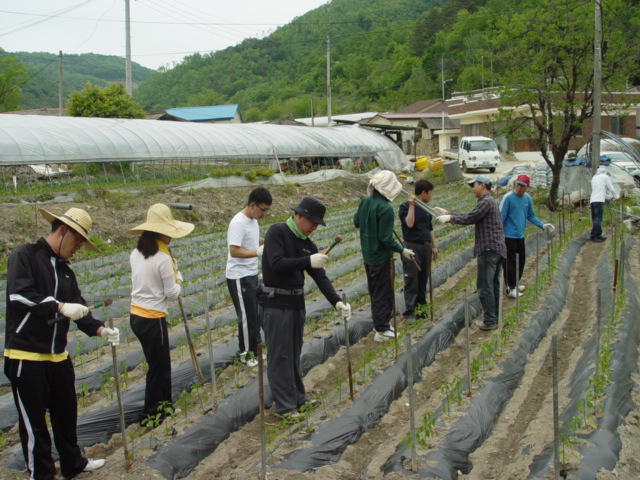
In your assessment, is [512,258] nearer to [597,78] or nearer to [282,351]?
[282,351]

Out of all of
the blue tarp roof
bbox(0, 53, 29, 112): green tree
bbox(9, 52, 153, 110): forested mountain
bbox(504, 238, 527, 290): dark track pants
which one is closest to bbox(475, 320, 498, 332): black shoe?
bbox(504, 238, 527, 290): dark track pants

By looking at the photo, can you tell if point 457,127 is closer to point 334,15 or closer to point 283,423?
point 283,423

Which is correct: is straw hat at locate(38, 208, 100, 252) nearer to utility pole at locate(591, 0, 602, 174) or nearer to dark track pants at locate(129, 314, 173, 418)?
dark track pants at locate(129, 314, 173, 418)

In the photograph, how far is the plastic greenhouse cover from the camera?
1511cm

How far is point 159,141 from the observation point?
61.1ft

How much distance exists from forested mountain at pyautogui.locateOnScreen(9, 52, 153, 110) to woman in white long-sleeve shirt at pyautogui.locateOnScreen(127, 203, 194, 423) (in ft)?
227

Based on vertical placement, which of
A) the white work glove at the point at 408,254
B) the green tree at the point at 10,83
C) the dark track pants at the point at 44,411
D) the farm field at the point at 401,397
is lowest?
the farm field at the point at 401,397

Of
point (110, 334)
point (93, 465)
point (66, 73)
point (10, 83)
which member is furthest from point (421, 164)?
point (66, 73)

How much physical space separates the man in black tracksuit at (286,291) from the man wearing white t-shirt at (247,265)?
2.58 feet

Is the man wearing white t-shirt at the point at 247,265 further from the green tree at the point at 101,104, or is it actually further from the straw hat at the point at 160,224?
the green tree at the point at 101,104

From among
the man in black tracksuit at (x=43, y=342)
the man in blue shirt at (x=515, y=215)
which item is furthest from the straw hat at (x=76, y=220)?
the man in blue shirt at (x=515, y=215)

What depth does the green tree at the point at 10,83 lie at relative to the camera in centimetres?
4091

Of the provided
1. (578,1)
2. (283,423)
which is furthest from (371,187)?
(578,1)

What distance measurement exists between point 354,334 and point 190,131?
15919mm
